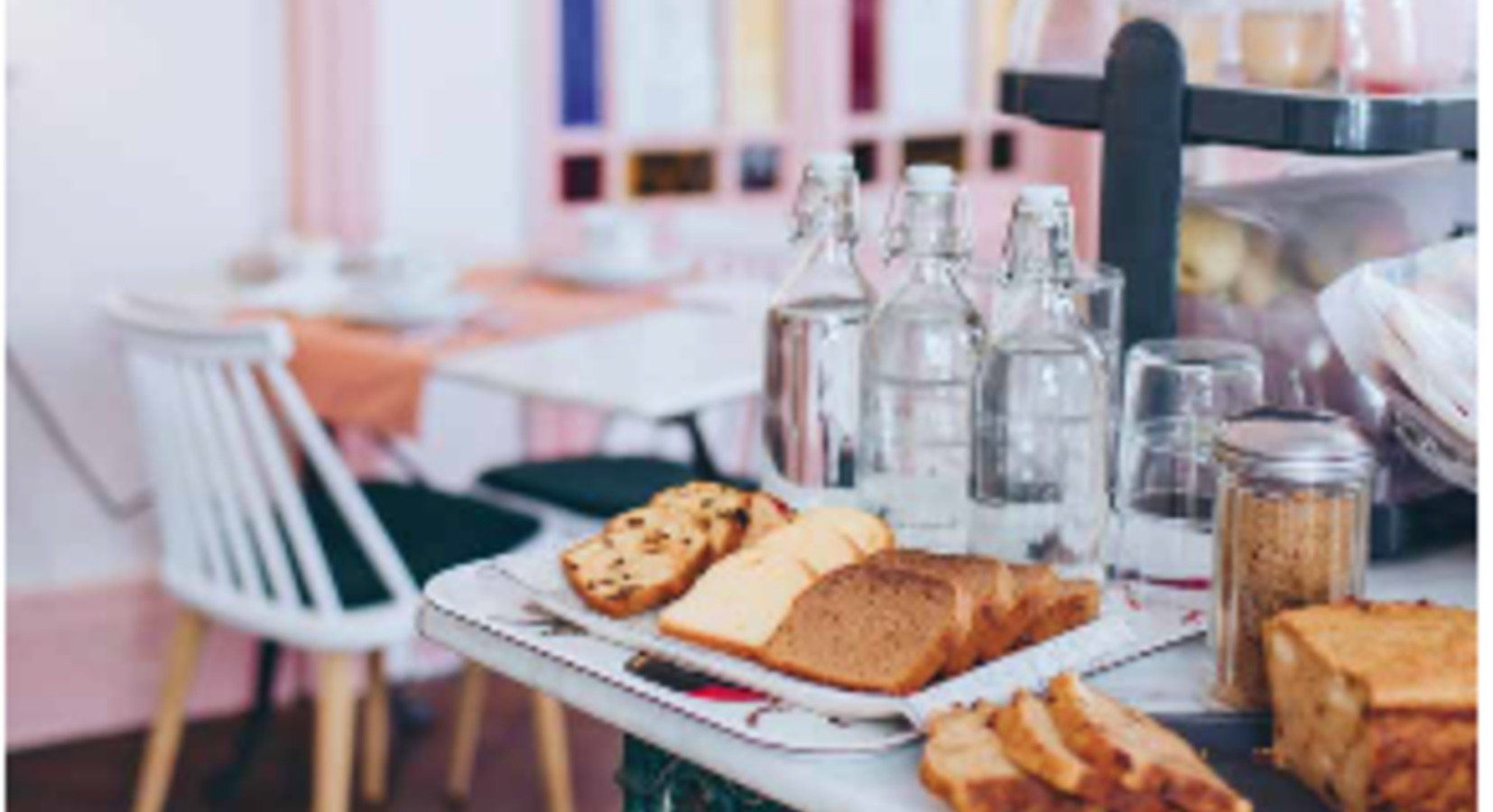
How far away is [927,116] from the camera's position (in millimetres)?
4703

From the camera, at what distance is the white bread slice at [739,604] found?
1382 mm

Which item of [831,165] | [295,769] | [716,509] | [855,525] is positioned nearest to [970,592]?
[855,525]

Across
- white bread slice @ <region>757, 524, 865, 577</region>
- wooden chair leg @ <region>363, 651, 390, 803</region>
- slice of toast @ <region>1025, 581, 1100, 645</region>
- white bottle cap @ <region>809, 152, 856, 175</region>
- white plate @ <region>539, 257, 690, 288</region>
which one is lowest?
wooden chair leg @ <region>363, 651, 390, 803</region>

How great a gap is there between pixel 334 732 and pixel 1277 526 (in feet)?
6.21

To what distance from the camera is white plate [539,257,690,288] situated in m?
3.51

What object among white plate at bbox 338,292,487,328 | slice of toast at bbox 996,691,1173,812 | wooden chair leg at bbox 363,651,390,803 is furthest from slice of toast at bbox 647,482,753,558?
wooden chair leg at bbox 363,651,390,803

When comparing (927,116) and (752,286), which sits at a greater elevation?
(927,116)

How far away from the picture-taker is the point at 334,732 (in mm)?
2986

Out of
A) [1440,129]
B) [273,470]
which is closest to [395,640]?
[273,470]

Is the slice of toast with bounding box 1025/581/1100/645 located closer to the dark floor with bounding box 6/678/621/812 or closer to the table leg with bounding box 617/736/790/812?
the table leg with bounding box 617/736/790/812

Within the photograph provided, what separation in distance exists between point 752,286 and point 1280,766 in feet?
7.47

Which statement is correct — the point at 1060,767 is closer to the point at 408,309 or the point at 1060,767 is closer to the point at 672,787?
the point at 672,787

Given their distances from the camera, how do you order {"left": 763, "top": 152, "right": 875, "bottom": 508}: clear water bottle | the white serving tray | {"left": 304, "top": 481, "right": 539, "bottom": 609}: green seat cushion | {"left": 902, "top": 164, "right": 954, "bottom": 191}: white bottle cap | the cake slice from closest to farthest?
the cake slice → the white serving tray → {"left": 902, "top": 164, "right": 954, "bottom": 191}: white bottle cap → {"left": 763, "top": 152, "right": 875, "bottom": 508}: clear water bottle → {"left": 304, "top": 481, "right": 539, "bottom": 609}: green seat cushion

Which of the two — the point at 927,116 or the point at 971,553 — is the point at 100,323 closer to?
the point at 927,116
